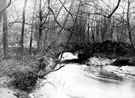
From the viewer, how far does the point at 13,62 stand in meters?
6.68

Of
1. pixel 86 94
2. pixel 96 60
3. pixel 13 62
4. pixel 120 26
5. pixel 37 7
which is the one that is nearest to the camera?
pixel 120 26

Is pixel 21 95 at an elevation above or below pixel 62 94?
above

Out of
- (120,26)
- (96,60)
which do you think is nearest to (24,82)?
(120,26)

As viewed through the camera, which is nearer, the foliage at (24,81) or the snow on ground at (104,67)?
the foliage at (24,81)

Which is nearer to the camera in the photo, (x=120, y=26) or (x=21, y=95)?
(x=120, y=26)

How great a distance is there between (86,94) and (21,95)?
361 cm

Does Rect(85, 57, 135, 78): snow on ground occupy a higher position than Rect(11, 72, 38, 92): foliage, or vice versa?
Rect(11, 72, 38, 92): foliage

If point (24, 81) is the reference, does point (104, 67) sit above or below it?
below

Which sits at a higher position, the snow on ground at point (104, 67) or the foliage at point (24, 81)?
the foliage at point (24, 81)

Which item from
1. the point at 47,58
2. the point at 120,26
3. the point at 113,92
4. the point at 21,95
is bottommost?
the point at 113,92

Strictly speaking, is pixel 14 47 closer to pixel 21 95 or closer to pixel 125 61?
pixel 21 95

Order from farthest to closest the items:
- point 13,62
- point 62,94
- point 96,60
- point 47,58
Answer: point 96,60 → point 47,58 → point 62,94 → point 13,62

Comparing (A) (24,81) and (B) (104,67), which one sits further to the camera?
(B) (104,67)

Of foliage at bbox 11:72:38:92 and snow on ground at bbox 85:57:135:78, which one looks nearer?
foliage at bbox 11:72:38:92
